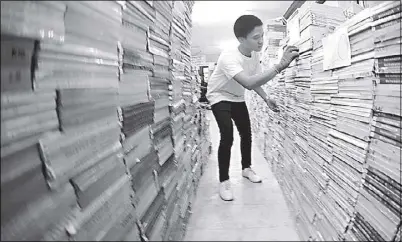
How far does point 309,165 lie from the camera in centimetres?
135

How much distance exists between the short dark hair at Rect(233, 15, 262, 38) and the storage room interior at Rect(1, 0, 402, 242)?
28 centimetres

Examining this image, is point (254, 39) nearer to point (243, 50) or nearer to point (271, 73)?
point (243, 50)

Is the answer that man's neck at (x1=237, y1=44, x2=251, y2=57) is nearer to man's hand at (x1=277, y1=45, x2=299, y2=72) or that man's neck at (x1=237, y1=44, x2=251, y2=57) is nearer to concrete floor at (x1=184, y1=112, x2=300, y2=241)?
man's hand at (x1=277, y1=45, x2=299, y2=72)

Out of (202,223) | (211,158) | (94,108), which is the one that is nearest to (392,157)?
(94,108)

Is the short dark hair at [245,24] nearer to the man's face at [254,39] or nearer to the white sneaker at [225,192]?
the man's face at [254,39]

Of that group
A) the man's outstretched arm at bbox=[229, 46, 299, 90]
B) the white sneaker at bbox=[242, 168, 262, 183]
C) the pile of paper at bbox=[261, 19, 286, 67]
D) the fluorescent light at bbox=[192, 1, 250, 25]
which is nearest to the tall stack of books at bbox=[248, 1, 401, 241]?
the man's outstretched arm at bbox=[229, 46, 299, 90]

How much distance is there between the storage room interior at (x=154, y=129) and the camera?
43 cm

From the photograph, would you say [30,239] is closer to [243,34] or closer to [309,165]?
[309,165]

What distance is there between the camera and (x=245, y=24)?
199cm

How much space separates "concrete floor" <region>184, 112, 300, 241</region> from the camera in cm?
140

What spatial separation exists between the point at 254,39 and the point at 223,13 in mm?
5581

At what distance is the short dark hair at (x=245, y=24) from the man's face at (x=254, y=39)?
2 cm


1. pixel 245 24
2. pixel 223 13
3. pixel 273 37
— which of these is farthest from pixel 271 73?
pixel 223 13

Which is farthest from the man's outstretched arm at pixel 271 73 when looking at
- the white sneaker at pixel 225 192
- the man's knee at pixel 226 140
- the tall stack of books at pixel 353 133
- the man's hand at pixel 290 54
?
the white sneaker at pixel 225 192
